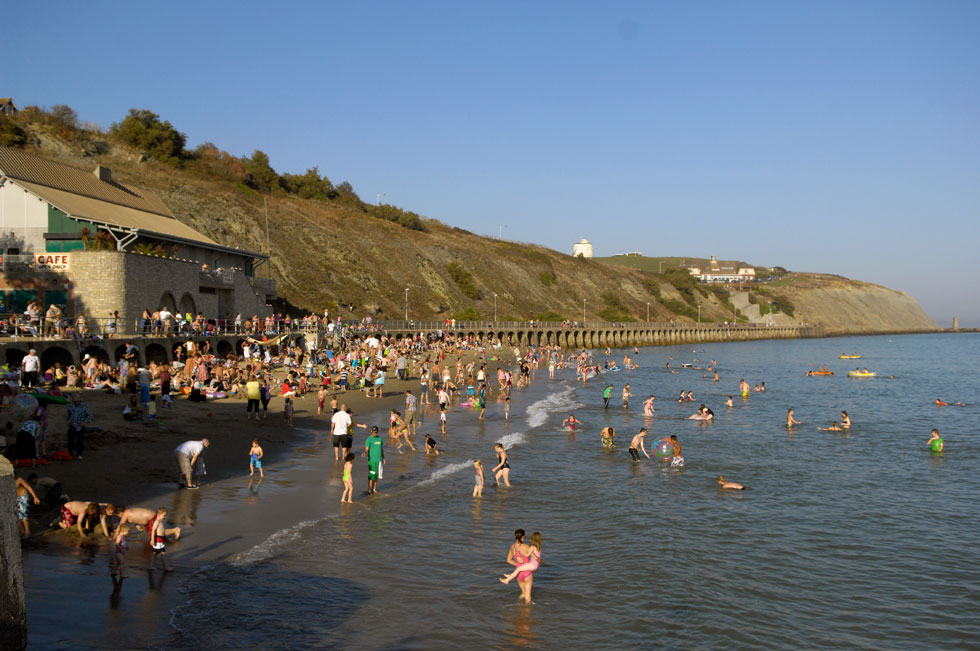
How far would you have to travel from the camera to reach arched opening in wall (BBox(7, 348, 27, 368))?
24202 mm

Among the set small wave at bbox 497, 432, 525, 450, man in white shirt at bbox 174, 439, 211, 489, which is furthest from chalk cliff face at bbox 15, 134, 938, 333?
man in white shirt at bbox 174, 439, 211, 489

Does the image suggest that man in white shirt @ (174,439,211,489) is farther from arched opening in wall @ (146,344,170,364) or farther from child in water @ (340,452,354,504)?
arched opening in wall @ (146,344,170,364)

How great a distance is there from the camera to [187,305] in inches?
1479

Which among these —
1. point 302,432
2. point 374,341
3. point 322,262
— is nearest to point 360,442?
point 302,432

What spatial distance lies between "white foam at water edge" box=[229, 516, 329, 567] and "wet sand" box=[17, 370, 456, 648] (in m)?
0.17

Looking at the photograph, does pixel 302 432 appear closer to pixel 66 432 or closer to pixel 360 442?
pixel 360 442

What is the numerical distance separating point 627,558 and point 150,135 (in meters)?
86.5

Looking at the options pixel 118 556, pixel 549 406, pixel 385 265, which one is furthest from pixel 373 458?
pixel 385 265

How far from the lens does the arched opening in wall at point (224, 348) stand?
36250 millimetres

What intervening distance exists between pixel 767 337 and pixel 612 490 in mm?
125991

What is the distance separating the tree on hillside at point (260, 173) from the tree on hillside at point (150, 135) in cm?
1261

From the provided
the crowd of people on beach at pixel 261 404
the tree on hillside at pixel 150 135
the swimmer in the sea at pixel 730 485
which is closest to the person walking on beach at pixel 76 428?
the crowd of people on beach at pixel 261 404

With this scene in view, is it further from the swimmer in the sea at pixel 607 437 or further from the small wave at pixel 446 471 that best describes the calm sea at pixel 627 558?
the swimmer in the sea at pixel 607 437

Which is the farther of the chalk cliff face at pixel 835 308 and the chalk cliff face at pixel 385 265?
the chalk cliff face at pixel 835 308
